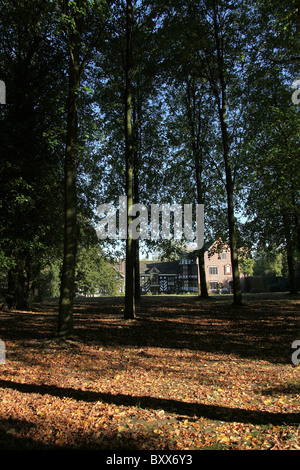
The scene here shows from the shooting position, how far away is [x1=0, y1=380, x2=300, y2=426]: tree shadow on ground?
4508 mm

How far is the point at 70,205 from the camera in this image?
393 inches

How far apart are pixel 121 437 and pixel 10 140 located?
371 inches

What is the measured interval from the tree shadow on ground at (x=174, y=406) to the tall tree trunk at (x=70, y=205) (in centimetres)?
373

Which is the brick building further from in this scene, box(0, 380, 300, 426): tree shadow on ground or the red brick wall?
box(0, 380, 300, 426): tree shadow on ground

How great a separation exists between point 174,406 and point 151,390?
2.73ft

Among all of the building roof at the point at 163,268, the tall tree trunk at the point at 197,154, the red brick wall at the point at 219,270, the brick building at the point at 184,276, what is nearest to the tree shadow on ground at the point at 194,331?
the tall tree trunk at the point at 197,154

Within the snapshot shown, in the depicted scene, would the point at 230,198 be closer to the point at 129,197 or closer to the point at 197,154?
the point at 197,154

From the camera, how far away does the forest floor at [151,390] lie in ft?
13.1

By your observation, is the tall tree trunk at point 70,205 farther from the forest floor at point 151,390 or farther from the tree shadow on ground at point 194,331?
the tree shadow on ground at point 194,331

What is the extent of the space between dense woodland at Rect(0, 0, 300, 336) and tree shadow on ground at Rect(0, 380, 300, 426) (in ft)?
13.3

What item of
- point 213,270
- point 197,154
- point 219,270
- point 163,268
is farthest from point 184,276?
point 197,154

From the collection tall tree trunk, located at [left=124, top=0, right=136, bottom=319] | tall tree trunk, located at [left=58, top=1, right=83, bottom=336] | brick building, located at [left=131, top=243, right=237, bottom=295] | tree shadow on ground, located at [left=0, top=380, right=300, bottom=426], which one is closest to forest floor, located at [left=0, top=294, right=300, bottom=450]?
tree shadow on ground, located at [left=0, top=380, right=300, bottom=426]

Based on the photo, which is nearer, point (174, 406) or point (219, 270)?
point (174, 406)

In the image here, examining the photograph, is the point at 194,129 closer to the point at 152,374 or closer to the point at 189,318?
the point at 189,318
